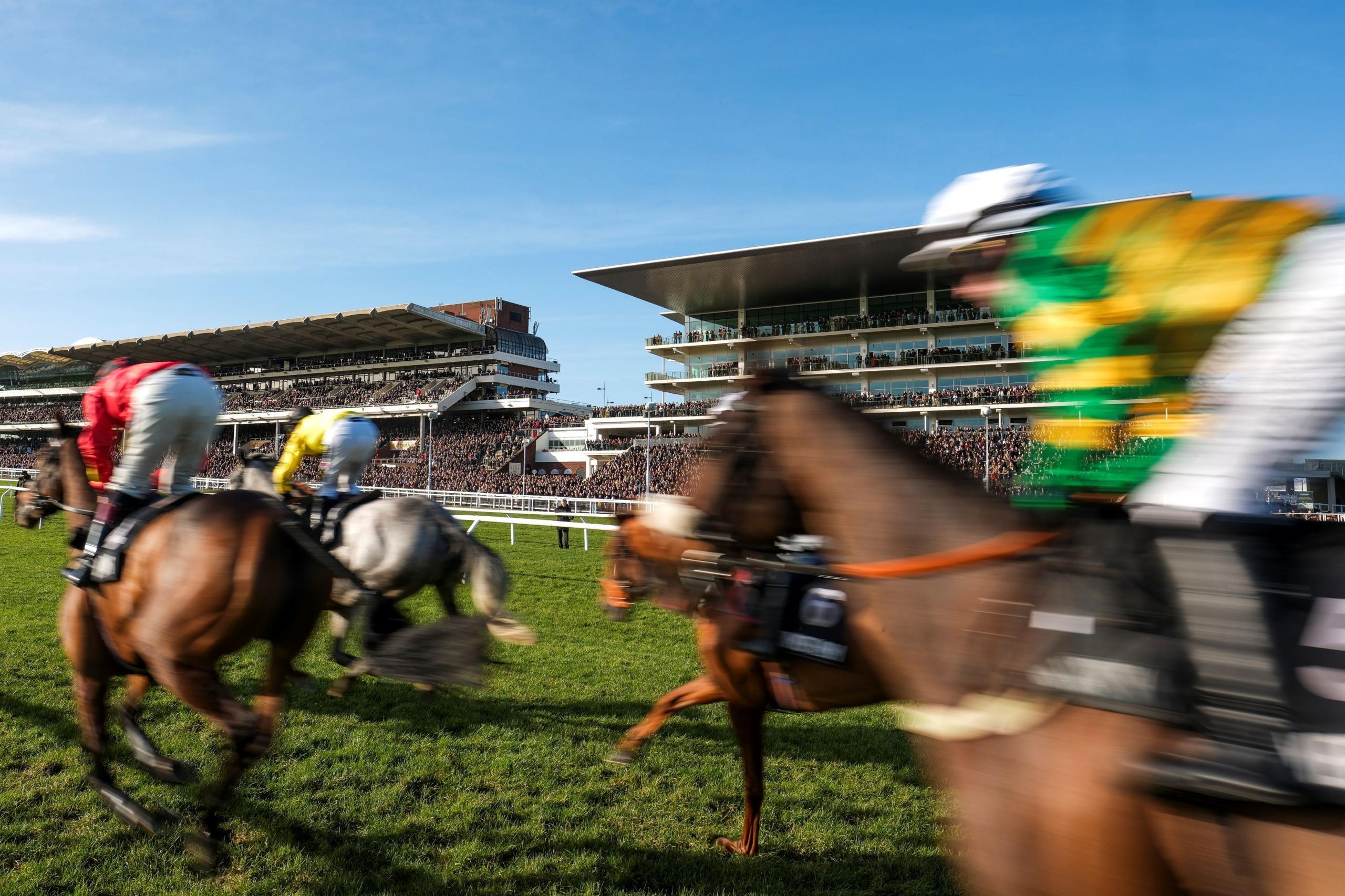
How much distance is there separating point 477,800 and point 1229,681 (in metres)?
3.07

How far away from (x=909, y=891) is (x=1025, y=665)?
1.89 m

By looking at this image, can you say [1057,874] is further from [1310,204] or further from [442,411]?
[442,411]

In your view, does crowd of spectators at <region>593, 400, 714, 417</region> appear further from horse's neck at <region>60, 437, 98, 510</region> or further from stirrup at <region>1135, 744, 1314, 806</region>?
stirrup at <region>1135, 744, 1314, 806</region>

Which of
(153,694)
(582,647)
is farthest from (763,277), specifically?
(153,694)

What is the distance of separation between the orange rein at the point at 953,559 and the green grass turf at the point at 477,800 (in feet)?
5.79

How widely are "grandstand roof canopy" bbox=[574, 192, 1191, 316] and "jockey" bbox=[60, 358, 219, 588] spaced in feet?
84.3

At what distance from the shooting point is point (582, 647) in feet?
21.1

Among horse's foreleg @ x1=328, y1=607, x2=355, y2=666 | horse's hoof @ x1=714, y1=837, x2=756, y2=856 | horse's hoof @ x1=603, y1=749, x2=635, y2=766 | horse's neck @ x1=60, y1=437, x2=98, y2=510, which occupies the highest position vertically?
horse's neck @ x1=60, y1=437, x2=98, y2=510

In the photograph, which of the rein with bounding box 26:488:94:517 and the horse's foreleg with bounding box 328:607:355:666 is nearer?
the rein with bounding box 26:488:94:517

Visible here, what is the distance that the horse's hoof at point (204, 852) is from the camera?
2.70 m

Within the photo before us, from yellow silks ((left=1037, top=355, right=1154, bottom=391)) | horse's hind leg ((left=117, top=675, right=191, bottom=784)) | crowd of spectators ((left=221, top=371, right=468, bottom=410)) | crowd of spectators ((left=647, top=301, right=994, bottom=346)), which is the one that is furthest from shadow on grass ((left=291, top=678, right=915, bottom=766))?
crowd of spectators ((left=221, top=371, right=468, bottom=410))

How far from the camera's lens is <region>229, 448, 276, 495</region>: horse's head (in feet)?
16.8

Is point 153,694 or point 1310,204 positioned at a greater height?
point 1310,204

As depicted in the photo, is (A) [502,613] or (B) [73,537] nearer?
(B) [73,537]
